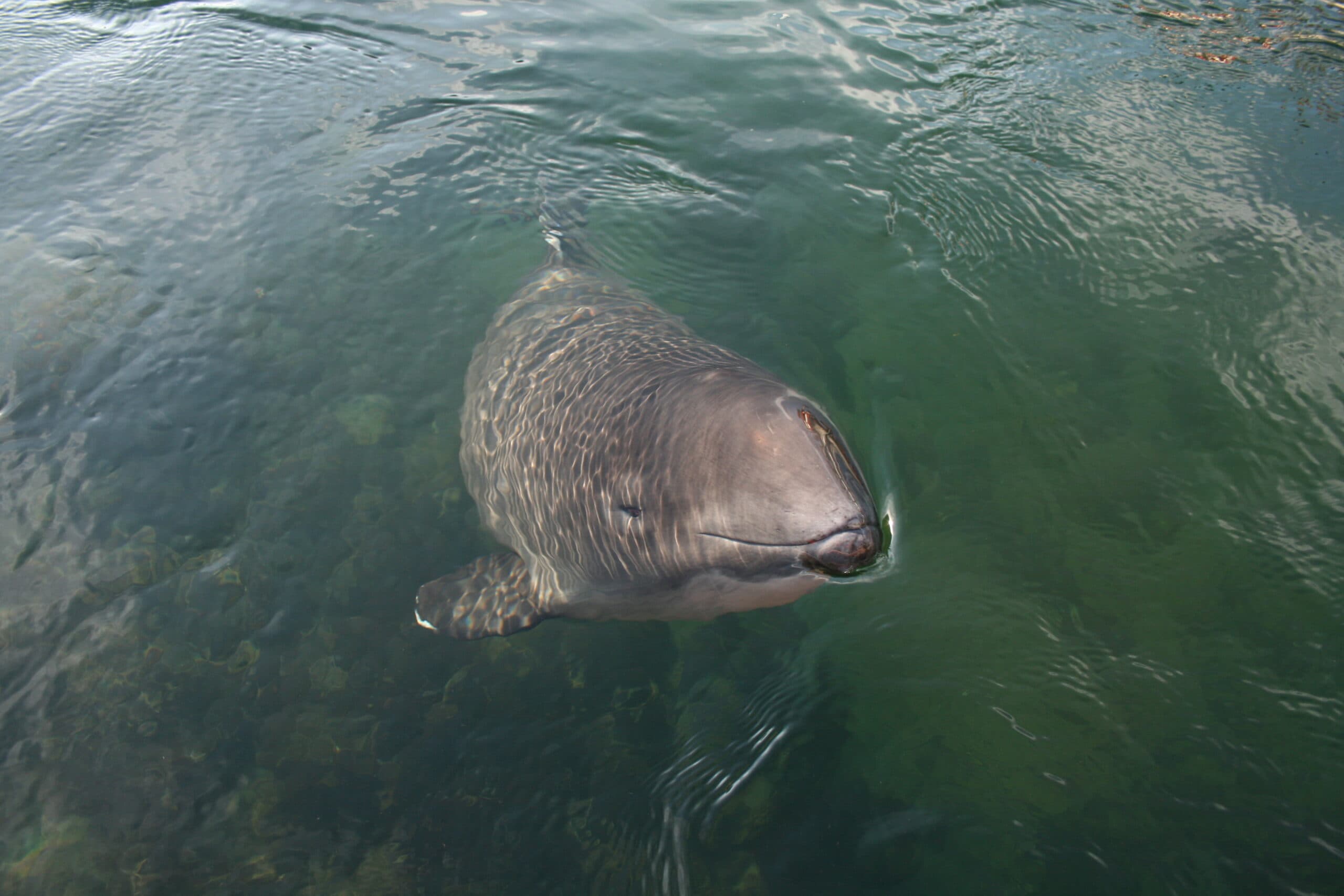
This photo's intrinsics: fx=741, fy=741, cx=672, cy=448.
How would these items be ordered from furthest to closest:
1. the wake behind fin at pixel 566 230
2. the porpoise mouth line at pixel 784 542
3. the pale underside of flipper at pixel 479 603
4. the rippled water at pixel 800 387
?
the wake behind fin at pixel 566 230 → the pale underside of flipper at pixel 479 603 → the rippled water at pixel 800 387 → the porpoise mouth line at pixel 784 542

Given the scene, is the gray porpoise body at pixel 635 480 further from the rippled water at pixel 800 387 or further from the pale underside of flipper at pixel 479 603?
the rippled water at pixel 800 387

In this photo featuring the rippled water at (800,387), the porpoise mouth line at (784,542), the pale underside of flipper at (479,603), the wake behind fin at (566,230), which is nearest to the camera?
the porpoise mouth line at (784,542)

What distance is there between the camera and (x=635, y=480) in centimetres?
389

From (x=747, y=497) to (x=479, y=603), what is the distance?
218cm

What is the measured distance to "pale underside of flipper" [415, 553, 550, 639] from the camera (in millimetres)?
4547

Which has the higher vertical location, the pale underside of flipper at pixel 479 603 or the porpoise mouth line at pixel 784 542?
the porpoise mouth line at pixel 784 542

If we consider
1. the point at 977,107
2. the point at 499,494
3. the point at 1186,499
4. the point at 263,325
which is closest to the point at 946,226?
the point at 977,107

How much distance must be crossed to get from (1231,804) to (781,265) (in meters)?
4.61

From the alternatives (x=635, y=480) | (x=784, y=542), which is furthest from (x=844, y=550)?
(x=635, y=480)

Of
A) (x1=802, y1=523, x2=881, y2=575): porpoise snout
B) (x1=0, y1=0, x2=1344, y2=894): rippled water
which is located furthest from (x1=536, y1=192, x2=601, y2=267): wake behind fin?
(x1=802, y1=523, x2=881, y2=575): porpoise snout

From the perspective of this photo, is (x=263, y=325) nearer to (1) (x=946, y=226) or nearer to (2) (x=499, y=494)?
(2) (x=499, y=494)

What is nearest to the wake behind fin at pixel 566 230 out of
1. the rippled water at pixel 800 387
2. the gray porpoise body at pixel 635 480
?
the rippled water at pixel 800 387

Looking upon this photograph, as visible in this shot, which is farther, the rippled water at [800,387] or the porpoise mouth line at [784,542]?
the rippled water at [800,387]

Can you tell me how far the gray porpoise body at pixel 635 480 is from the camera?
3.35 metres
